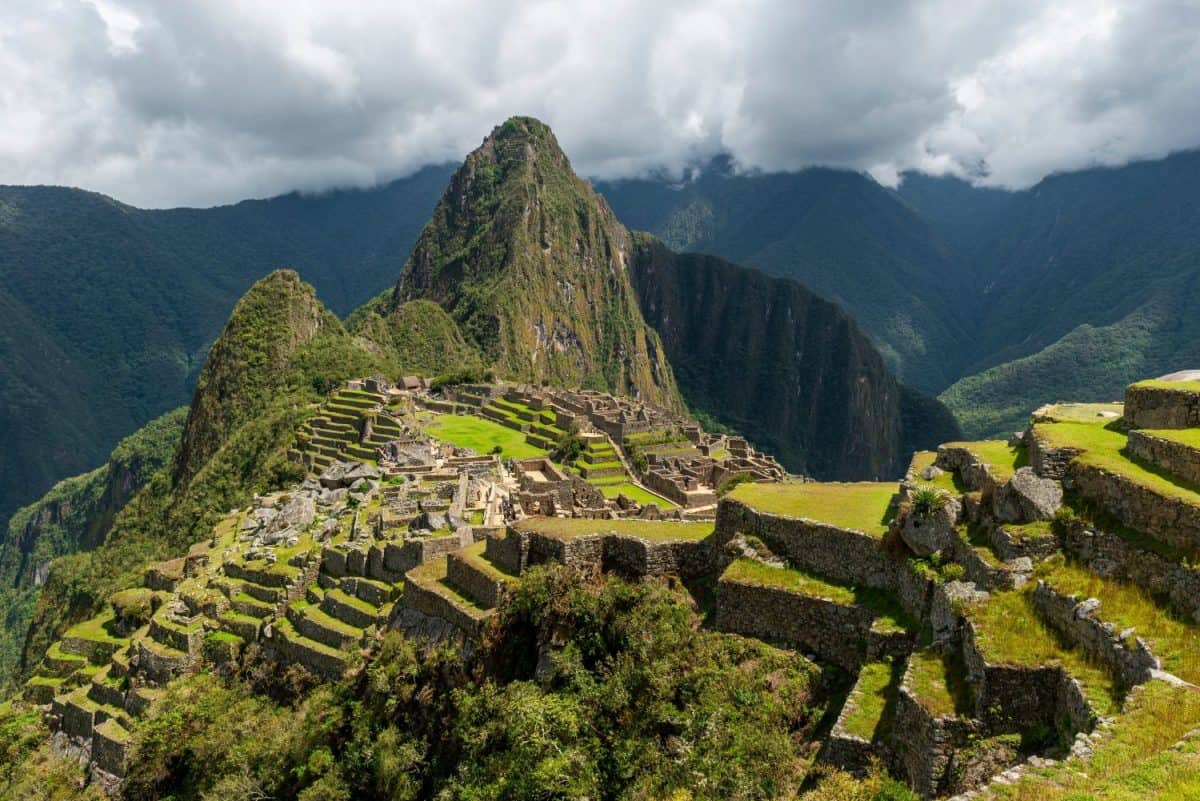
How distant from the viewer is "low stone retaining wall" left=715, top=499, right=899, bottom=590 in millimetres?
12719

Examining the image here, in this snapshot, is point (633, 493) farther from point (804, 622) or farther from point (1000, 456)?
point (804, 622)

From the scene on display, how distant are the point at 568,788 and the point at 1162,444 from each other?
985 cm

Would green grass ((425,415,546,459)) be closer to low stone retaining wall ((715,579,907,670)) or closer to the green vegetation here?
the green vegetation

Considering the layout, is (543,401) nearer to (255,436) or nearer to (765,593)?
(255,436)

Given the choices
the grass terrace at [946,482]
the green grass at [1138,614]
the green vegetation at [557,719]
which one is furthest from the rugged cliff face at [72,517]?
the green grass at [1138,614]

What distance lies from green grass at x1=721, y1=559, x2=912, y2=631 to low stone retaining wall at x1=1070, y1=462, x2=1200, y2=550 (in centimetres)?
315

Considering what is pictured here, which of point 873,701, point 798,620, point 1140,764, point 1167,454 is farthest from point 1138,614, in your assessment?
point 798,620

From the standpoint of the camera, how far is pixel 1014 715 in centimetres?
902

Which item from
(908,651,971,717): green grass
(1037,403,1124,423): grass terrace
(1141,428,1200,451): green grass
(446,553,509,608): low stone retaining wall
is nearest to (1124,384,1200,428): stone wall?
(1141,428,1200,451): green grass

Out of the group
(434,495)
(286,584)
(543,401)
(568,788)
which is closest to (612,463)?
(543,401)

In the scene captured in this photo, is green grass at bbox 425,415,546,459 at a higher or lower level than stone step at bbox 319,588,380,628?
higher

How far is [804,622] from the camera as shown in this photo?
12.8 metres

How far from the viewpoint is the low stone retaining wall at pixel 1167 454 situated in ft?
33.3

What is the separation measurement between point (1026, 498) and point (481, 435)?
184ft
